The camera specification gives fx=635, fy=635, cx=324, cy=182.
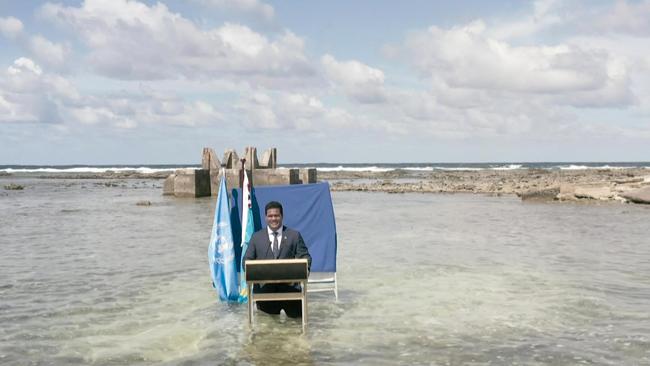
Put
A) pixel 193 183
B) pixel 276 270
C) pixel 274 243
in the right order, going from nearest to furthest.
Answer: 1. pixel 276 270
2. pixel 274 243
3. pixel 193 183

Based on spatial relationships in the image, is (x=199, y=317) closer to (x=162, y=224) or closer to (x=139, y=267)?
(x=139, y=267)

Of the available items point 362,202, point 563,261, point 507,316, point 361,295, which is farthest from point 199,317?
point 362,202

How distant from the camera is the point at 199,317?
949 centimetres

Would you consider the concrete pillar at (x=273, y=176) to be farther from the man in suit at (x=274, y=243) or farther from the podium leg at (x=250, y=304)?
the podium leg at (x=250, y=304)

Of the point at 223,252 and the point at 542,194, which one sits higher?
the point at 223,252

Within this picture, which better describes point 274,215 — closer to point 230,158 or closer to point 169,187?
point 230,158

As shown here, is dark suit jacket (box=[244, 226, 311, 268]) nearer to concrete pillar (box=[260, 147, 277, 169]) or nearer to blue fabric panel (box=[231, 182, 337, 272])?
blue fabric panel (box=[231, 182, 337, 272])

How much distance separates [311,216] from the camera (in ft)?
32.9

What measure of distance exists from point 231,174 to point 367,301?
882 inches

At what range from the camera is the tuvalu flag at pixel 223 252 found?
973cm

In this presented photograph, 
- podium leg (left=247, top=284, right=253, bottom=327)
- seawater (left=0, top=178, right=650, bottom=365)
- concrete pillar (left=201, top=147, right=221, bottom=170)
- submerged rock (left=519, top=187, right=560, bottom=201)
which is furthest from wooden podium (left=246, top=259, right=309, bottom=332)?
concrete pillar (left=201, top=147, right=221, bottom=170)

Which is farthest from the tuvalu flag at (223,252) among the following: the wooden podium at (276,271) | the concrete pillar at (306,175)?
the concrete pillar at (306,175)

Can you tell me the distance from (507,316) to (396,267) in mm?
4533

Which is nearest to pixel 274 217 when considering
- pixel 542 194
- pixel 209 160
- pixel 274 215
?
pixel 274 215
